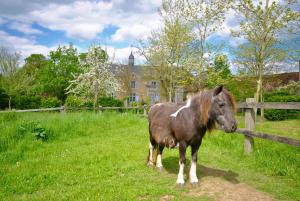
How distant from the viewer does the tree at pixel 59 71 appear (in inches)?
1644

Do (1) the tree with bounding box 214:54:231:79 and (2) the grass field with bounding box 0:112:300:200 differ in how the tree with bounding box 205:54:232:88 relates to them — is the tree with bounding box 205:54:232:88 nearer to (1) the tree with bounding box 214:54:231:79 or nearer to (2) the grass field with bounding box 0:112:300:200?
(1) the tree with bounding box 214:54:231:79

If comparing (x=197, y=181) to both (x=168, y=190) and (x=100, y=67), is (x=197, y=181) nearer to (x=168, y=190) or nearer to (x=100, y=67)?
(x=168, y=190)

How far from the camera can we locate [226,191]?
454 cm

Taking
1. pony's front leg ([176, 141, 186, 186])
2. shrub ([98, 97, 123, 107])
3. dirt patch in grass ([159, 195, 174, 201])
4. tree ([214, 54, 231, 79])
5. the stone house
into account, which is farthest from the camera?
the stone house

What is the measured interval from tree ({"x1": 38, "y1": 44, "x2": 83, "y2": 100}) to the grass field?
3303 centimetres

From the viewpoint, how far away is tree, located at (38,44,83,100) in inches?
1644

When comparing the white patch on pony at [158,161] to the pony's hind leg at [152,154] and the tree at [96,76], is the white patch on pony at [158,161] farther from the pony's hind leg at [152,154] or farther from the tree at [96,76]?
the tree at [96,76]

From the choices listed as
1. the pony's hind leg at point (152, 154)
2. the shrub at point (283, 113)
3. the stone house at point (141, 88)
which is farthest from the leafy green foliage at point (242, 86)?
the pony's hind leg at point (152, 154)

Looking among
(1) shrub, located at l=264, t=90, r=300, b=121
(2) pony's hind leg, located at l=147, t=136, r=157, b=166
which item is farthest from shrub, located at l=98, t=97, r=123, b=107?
(2) pony's hind leg, located at l=147, t=136, r=157, b=166

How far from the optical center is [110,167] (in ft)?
19.6

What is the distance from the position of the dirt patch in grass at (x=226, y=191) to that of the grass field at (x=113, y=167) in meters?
0.16

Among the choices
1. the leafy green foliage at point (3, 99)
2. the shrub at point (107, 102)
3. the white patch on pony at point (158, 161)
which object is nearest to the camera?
the white patch on pony at point (158, 161)

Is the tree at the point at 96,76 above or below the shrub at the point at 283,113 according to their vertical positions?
above

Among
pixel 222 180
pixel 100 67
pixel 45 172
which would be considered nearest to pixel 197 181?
pixel 222 180
